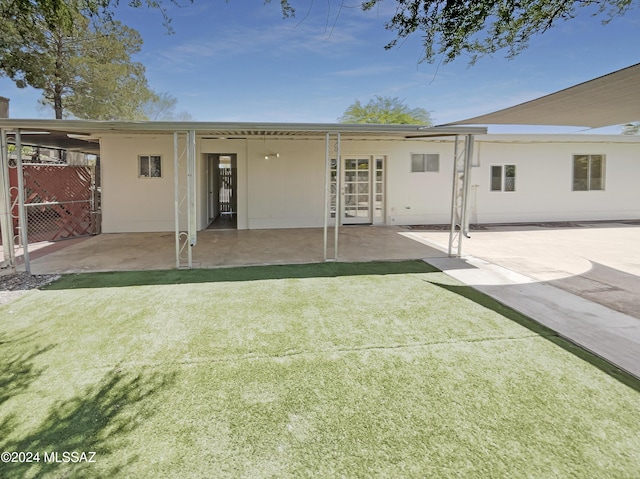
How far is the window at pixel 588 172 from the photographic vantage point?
12.4 m

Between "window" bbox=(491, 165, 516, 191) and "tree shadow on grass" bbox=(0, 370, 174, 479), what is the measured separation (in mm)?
11746

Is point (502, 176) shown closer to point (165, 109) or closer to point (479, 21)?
point (479, 21)

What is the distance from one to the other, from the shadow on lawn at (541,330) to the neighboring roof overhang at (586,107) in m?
2.48

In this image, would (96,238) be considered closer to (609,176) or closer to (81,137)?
(81,137)

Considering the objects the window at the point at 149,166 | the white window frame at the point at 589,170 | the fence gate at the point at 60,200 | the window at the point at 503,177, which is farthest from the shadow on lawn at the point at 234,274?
the white window frame at the point at 589,170

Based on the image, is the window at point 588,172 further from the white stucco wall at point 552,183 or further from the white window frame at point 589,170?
the white stucco wall at point 552,183

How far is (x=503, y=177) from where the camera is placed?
11992 millimetres

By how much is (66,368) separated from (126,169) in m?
8.14

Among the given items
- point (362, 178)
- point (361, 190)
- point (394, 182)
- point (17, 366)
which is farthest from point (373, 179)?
point (17, 366)

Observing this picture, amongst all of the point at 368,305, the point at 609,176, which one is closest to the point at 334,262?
the point at 368,305

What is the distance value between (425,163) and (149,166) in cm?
806

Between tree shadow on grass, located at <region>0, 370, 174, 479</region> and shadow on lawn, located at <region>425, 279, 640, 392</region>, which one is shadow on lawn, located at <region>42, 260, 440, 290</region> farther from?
tree shadow on grass, located at <region>0, 370, 174, 479</region>

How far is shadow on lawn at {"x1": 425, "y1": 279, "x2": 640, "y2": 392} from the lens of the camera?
2.93 meters

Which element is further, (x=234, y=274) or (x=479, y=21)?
(x=234, y=274)
